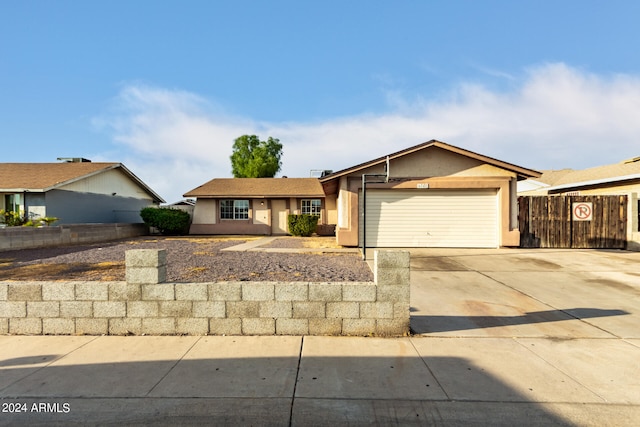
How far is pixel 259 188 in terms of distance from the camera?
2258cm

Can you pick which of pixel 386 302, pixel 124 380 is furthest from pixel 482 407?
pixel 124 380

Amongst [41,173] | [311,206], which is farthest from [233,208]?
[41,173]

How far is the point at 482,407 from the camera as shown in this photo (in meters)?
2.82

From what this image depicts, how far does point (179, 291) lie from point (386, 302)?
2.89m

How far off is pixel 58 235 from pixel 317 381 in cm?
1608

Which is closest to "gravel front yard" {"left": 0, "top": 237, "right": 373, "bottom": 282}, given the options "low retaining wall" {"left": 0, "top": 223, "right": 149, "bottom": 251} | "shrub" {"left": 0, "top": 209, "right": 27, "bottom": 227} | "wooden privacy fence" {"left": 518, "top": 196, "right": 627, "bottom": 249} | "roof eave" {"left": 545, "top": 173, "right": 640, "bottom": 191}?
"low retaining wall" {"left": 0, "top": 223, "right": 149, "bottom": 251}

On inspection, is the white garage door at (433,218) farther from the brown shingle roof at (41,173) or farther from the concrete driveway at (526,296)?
the brown shingle roof at (41,173)

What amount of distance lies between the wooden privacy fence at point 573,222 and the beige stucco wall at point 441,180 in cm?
91

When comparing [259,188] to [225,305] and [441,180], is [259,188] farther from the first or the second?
[225,305]

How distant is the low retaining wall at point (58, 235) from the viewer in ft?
40.2

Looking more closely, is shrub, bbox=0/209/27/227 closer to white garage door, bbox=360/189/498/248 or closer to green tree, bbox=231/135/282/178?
white garage door, bbox=360/189/498/248

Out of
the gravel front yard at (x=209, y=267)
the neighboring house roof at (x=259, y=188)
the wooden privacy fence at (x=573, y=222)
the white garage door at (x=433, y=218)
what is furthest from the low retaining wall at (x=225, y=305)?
the neighboring house roof at (x=259, y=188)

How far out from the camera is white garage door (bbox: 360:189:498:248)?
13.1m

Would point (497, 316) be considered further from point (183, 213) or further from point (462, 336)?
point (183, 213)
